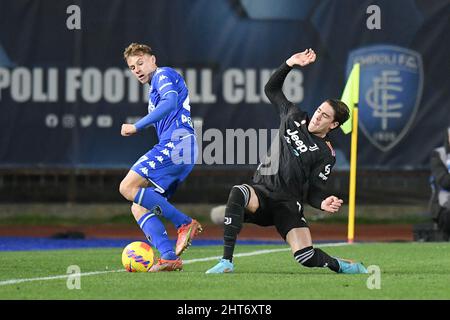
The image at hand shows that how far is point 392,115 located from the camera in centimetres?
1611

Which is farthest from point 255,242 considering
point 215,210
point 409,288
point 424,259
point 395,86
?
point 409,288

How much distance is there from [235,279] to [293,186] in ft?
3.79

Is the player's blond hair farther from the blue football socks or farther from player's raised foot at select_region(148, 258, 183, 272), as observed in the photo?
player's raised foot at select_region(148, 258, 183, 272)

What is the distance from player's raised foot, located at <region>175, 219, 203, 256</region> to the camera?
9567mm

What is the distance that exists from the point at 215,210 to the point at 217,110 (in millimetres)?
1464

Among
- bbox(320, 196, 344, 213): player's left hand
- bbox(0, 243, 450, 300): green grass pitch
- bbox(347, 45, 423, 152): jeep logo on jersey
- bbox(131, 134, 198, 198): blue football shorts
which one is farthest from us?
bbox(347, 45, 423, 152): jeep logo on jersey

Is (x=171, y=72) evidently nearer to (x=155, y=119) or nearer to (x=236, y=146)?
(x=155, y=119)

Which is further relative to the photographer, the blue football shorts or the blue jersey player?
the blue football shorts

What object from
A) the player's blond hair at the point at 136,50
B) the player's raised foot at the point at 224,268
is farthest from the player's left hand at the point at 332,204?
the player's blond hair at the point at 136,50

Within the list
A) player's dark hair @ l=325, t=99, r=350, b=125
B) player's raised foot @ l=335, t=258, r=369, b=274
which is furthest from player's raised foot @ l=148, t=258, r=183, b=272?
player's dark hair @ l=325, t=99, r=350, b=125

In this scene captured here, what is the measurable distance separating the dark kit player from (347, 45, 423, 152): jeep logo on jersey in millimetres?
6858

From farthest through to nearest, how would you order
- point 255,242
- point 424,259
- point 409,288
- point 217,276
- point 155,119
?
point 255,242, point 424,259, point 155,119, point 217,276, point 409,288

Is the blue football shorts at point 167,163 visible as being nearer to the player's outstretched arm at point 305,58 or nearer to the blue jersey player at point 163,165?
the blue jersey player at point 163,165

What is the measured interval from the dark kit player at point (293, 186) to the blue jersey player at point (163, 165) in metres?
0.62
